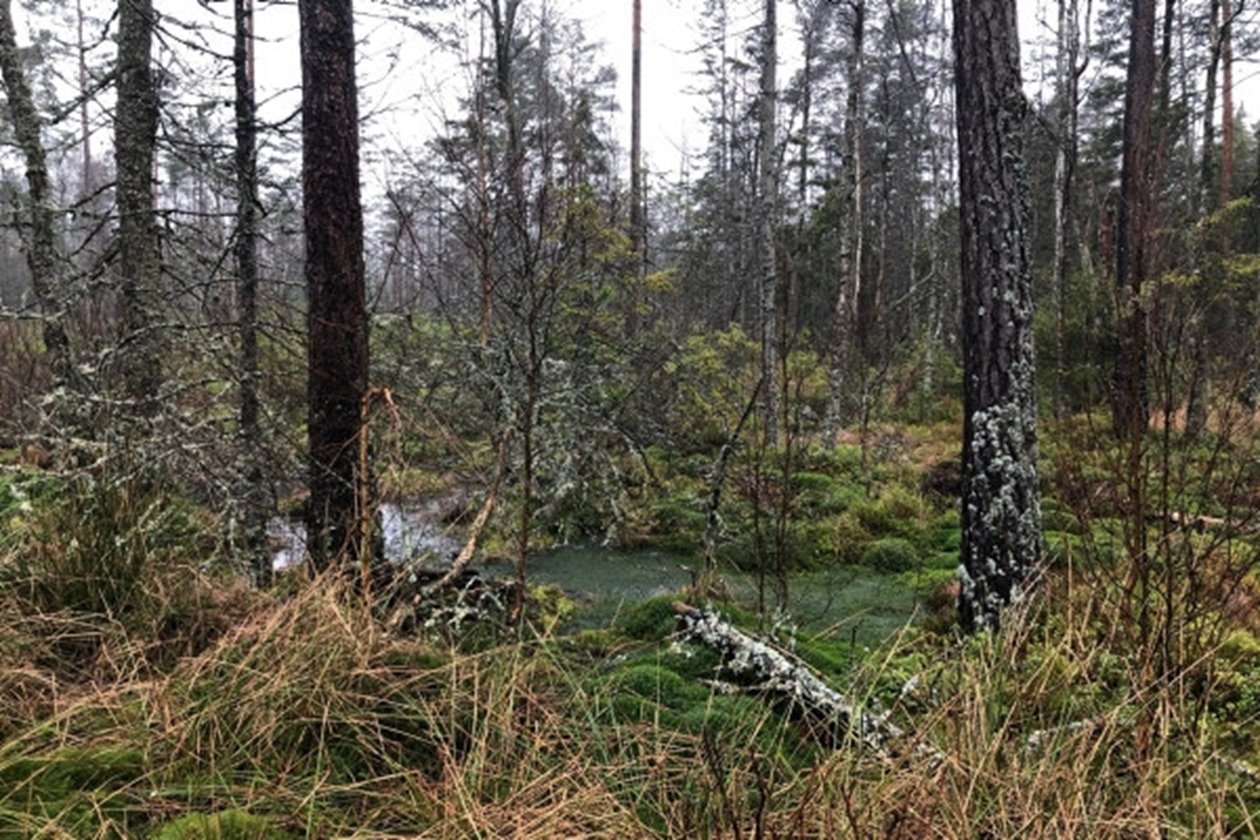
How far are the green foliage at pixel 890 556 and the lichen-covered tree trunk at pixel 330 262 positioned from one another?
4.66 metres

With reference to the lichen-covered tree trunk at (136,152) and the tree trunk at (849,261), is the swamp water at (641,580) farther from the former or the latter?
the tree trunk at (849,261)

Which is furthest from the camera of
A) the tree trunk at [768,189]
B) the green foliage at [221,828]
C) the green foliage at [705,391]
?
the tree trunk at [768,189]

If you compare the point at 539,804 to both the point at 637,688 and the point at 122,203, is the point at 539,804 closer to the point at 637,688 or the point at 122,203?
the point at 637,688

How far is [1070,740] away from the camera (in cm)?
183

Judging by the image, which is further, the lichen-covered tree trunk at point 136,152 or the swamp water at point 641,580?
the lichen-covered tree trunk at point 136,152

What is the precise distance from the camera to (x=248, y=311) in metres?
5.66

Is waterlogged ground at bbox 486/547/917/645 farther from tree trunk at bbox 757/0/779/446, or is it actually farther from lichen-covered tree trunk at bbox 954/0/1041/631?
tree trunk at bbox 757/0/779/446

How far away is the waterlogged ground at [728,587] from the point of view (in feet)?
17.2

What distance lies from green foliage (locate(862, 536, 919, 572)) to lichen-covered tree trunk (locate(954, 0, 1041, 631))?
2.71 metres

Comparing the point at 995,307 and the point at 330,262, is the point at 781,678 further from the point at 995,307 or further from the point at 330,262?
the point at 330,262

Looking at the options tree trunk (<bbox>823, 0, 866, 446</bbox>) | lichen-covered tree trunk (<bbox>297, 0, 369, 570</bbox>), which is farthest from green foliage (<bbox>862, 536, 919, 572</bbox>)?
lichen-covered tree trunk (<bbox>297, 0, 369, 570</bbox>)

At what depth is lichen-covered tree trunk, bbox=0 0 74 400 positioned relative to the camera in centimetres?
553

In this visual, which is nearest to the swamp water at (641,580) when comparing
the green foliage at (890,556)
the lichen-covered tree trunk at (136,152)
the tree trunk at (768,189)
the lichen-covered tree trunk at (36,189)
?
the green foliage at (890,556)

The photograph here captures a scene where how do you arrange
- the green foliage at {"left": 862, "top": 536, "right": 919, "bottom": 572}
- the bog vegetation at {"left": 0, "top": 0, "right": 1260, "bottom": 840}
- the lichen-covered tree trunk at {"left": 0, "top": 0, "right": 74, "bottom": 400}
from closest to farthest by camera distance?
the bog vegetation at {"left": 0, "top": 0, "right": 1260, "bottom": 840}
the lichen-covered tree trunk at {"left": 0, "top": 0, "right": 74, "bottom": 400}
the green foliage at {"left": 862, "top": 536, "right": 919, "bottom": 572}
